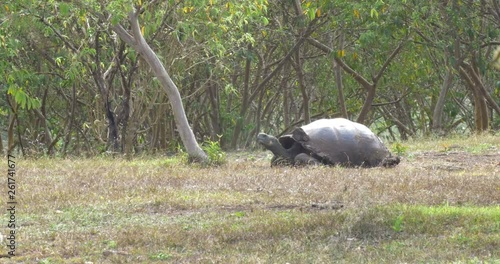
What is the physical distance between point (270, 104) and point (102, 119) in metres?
9.19

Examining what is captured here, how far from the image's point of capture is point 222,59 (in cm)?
1788

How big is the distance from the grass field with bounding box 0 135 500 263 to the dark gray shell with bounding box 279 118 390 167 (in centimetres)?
58

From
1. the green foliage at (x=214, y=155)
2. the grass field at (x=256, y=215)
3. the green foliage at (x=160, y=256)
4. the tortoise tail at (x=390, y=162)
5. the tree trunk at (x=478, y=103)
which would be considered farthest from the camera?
the tree trunk at (x=478, y=103)

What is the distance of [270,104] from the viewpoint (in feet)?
83.5

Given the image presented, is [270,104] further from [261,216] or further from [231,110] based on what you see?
[261,216]

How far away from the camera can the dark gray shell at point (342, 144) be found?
1196 centimetres

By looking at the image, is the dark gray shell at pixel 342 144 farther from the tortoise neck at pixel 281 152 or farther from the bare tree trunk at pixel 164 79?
the bare tree trunk at pixel 164 79

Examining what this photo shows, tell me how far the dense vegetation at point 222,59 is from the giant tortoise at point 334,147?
5.90 feet

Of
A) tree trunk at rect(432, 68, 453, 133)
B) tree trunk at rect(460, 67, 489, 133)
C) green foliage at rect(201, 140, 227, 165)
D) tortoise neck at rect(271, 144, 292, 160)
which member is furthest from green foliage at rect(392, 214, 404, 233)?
tree trunk at rect(460, 67, 489, 133)

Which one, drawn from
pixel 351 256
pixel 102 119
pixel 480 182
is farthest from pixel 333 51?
pixel 351 256

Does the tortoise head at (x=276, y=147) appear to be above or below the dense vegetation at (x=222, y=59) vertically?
below

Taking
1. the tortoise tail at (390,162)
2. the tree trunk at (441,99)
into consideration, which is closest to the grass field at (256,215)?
the tortoise tail at (390,162)

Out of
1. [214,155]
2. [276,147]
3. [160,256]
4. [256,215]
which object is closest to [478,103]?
[276,147]

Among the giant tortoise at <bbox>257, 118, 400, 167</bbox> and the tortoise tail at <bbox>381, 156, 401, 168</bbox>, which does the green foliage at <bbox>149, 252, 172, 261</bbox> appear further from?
the tortoise tail at <bbox>381, 156, 401, 168</bbox>
